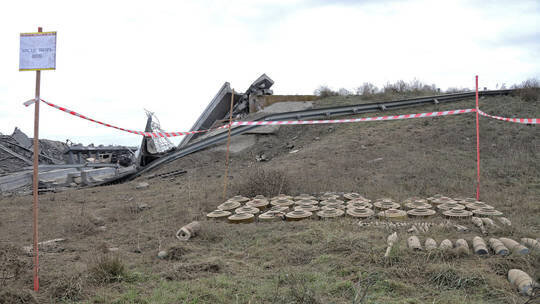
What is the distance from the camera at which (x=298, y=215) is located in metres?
6.43

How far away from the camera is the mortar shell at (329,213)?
6.30 m

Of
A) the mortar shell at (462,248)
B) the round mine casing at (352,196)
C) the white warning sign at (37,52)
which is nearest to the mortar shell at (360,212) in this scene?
the round mine casing at (352,196)

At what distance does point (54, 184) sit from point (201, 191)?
24.2 feet

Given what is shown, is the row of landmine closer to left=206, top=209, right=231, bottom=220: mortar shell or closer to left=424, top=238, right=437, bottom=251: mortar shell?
left=206, top=209, right=231, bottom=220: mortar shell

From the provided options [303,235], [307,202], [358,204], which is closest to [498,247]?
[303,235]

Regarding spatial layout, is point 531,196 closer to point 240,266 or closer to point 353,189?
point 353,189

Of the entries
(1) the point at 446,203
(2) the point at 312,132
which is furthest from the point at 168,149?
(1) the point at 446,203

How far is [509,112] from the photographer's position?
13375mm

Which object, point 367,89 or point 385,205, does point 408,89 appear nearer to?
point 367,89

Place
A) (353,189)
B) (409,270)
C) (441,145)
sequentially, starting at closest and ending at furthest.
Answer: (409,270)
(353,189)
(441,145)

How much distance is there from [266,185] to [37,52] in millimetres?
5429

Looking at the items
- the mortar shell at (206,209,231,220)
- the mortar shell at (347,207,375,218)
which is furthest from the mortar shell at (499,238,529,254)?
the mortar shell at (206,209,231,220)

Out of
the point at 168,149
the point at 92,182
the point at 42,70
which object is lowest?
the point at 92,182

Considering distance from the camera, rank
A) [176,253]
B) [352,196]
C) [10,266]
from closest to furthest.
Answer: [10,266], [176,253], [352,196]
